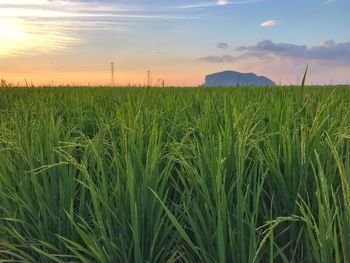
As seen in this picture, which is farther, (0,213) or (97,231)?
(0,213)

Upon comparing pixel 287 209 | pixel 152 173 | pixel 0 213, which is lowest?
pixel 0 213

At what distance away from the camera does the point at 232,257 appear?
→ 1.17m

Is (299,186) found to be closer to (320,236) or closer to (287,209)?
(287,209)

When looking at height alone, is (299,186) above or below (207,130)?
below

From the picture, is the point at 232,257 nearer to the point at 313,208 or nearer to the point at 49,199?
the point at 313,208

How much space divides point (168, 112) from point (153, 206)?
1.57m

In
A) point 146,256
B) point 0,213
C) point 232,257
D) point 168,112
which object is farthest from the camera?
point 168,112

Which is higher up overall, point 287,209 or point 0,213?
point 287,209

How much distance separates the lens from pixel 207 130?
6.22 ft

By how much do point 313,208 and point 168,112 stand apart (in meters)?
1.58

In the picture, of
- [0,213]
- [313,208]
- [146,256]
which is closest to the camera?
[146,256]

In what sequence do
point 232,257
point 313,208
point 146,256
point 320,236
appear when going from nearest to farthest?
point 320,236 → point 232,257 → point 146,256 → point 313,208

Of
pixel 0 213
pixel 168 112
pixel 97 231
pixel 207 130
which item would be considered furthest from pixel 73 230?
pixel 168 112

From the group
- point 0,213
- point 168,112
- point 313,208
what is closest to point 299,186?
point 313,208
